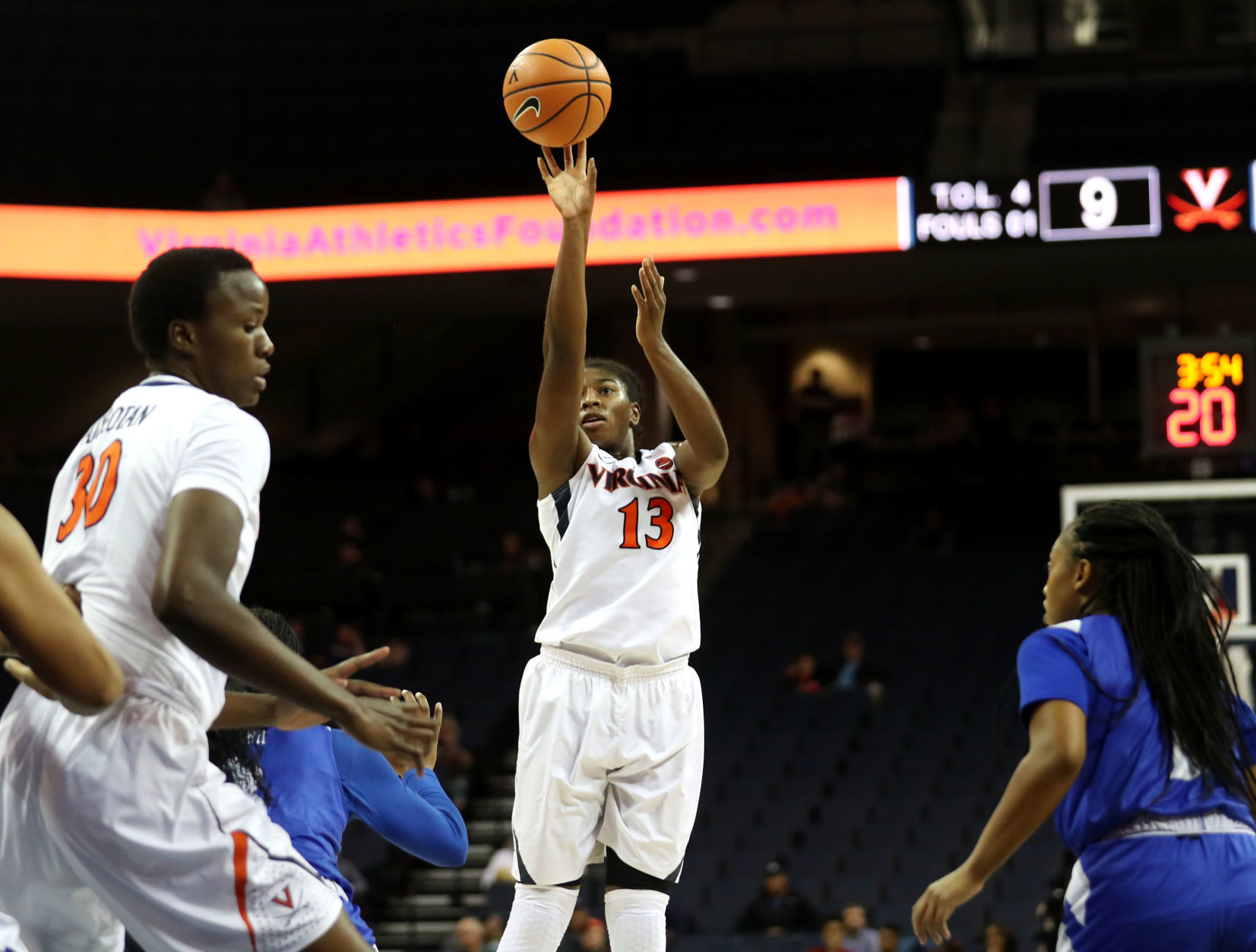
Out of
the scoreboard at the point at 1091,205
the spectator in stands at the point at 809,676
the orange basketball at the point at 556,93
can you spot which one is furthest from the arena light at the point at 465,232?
the orange basketball at the point at 556,93

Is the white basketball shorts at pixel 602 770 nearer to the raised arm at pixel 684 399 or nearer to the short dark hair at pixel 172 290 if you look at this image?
Answer: the raised arm at pixel 684 399

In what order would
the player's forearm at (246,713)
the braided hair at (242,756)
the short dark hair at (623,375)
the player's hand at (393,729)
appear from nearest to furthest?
the player's hand at (393,729) → the player's forearm at (246,713) → the braided hair at (242,756) → the short dark hair at (623,375)

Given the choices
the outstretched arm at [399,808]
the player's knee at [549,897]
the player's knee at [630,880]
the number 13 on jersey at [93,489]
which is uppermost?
the number 13 on jersey at [93,489]

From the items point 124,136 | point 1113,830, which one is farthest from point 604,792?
point 124,136

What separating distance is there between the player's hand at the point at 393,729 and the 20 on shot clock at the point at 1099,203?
1222 cm

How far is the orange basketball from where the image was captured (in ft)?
16.9

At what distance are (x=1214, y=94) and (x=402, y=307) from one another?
8.86m

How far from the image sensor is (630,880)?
4.38 meters

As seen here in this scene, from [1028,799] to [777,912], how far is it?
331 inches

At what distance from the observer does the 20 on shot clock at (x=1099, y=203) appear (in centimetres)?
1382

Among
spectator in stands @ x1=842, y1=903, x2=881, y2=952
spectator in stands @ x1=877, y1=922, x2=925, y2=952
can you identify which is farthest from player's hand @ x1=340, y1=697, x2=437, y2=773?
spectator in stands @ x1=842, y1=903, x2=881, y2=952

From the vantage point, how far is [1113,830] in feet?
9.79

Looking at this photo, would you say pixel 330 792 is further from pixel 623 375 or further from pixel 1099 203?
pixel 1099 203

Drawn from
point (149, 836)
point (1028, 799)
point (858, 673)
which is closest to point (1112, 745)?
point (1028, 799)
